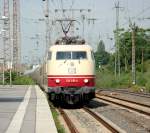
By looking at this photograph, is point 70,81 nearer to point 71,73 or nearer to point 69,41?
point 71,73

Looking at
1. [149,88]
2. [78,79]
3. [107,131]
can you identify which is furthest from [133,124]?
[149,88]

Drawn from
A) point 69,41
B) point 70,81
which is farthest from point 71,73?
point 69,41

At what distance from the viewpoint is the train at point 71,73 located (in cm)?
2561

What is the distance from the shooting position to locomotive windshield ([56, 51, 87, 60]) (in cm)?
2633

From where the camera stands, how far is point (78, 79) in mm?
25641

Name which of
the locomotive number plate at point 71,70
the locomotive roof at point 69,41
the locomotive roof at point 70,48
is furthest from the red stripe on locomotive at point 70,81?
the locomotive roof at point 69,41

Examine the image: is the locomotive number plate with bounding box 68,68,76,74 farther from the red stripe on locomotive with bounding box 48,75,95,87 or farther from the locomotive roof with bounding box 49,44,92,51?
the locomotive roof with bounding box 49,44,92,51

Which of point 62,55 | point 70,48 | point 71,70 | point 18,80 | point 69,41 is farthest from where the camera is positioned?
point 18,80

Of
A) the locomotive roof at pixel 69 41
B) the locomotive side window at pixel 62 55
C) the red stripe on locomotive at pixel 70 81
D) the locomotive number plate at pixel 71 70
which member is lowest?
the red stripe on locomotive at pixel 70 81

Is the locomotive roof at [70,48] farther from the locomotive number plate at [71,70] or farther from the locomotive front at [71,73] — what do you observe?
the locomotive number plate at [71,70]

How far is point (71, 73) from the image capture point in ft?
84.2

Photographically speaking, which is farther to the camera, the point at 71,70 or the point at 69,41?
the point at 69,41

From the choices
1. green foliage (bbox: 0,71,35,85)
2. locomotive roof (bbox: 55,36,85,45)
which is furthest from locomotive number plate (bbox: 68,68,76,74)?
green foliage (bbox: 0,71,35,85)

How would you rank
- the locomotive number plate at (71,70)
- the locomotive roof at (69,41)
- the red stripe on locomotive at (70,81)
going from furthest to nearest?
the locomotive roof at (69,41) → the locomotive number plate at (71,70) → the red stripe on locomotive at (70,81)
